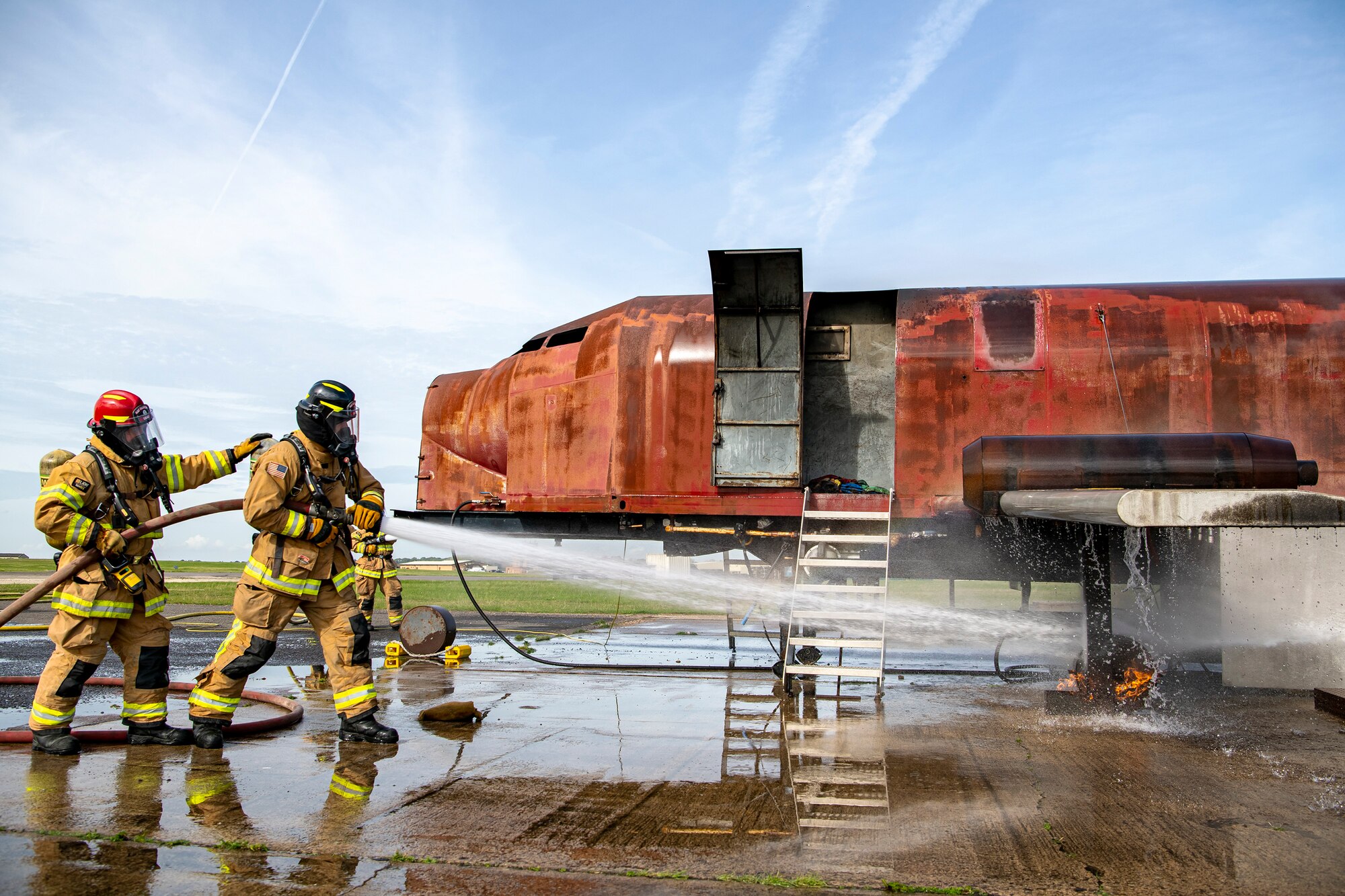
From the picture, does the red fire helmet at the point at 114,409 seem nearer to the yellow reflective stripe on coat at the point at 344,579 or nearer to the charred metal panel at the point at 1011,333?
the yellow reflective stripe on coat at the point at 344,579

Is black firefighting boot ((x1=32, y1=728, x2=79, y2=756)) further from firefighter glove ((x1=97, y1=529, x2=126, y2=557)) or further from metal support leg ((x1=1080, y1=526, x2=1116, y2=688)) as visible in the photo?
metal support leg ((x1=1080, y1=526, x2=1116, y2=688))

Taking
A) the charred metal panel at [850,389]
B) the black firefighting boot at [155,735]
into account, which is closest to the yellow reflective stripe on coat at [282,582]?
the black firefighting boot at [155,735]

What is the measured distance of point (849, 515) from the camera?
8.04 meters

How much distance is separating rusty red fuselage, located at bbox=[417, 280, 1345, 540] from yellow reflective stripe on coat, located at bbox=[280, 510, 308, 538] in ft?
13.0

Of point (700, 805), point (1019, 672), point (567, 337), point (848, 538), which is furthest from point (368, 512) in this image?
point (1019, 672)

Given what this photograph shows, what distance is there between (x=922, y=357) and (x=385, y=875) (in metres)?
6.65

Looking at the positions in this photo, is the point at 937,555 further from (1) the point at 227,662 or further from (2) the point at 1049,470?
(1) the point at 227,662

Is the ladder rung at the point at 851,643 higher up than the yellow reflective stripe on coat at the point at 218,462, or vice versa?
the yellow reflective stripe on coat at the point at 218,462

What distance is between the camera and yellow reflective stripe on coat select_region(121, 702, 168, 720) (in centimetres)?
532

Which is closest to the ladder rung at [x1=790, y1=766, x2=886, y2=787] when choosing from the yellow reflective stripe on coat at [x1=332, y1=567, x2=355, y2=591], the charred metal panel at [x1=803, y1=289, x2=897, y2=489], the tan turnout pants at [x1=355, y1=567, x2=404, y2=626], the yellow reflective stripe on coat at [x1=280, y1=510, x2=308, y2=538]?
the yellow reflective stripe on coat at [x1=332, y1=567, x2=355, y2=591]

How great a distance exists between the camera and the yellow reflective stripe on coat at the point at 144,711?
5324mm

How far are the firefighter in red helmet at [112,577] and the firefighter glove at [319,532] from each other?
2.36 feet

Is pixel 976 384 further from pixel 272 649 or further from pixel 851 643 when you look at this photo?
pixel 272 649

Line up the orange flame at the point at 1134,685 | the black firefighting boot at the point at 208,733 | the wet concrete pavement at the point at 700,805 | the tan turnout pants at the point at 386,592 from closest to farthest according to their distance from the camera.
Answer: the wet concrete pavement at the point at 700,805, the black firefighting boot at the point at 208,733, the orange flame at the point at 1134,685, the tan turnout pants at the point at 386,592
